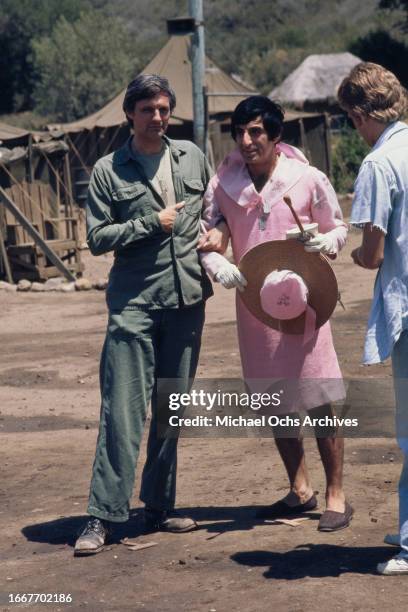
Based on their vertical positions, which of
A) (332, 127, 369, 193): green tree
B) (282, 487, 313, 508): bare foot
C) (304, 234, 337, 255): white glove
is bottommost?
(332, 127, 369, 193): green tree

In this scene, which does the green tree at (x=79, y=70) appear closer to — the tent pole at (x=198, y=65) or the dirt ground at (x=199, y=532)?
the tent pole at (x=198, y=65)

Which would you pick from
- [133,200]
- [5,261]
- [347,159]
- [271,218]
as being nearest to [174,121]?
[347,159]

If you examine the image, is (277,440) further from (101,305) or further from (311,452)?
(101,305)

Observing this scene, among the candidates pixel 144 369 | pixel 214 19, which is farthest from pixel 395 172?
pixel 214 19

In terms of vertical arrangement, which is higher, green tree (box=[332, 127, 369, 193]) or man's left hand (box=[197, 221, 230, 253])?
man's left hand (box=[197, 221, 230, 253])

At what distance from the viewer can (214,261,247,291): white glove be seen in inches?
209

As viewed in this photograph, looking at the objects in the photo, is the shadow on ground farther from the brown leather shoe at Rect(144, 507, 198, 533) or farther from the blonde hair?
the blonde hair

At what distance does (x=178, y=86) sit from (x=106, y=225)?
25145mm

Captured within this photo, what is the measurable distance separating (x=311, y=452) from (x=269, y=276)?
6.75ft

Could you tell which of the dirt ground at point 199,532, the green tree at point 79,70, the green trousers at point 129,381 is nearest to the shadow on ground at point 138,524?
the dirt ground at point 199,532

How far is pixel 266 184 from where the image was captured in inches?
214

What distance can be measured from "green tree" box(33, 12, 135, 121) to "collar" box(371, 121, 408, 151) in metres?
63.2

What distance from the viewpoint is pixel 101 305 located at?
15.4m

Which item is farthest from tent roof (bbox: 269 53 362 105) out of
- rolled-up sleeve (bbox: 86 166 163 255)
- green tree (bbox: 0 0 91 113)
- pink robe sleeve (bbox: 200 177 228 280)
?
rolled-up sleeve (bbox: 86 166 163 255)
